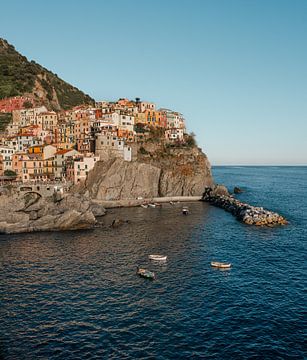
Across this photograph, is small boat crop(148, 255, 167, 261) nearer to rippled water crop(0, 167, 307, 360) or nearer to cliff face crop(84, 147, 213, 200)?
rippled water crop(0, 167, 307, 360)

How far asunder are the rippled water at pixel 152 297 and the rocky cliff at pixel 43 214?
391cm

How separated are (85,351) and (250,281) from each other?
26.2 meters

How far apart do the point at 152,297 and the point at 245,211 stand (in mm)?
54386

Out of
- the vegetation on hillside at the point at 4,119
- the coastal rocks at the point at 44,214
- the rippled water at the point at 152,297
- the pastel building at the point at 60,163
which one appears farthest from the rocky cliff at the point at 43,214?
the vegetation on hillside at the point at 4,119

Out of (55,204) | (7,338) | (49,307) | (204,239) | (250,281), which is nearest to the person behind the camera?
(7,338)

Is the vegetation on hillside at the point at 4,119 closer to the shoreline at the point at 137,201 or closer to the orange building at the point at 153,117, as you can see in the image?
the orange building at the point at 153,117

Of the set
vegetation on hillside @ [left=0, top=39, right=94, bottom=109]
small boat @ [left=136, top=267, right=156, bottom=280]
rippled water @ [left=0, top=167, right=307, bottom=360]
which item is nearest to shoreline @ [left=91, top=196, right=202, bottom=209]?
rippled water @ [left=0, top=167, right=307, bottom=360]

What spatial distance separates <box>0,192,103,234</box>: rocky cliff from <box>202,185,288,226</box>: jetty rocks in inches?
1544

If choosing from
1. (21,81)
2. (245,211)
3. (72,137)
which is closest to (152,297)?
(245,211)

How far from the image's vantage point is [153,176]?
122 m

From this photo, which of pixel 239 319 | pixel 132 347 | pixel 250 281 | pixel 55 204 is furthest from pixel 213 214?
pixel 132 347

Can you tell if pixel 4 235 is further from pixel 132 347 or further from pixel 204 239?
pixel 132 347

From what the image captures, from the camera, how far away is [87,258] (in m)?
58.0

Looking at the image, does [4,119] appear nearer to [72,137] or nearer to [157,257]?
[72,137]
